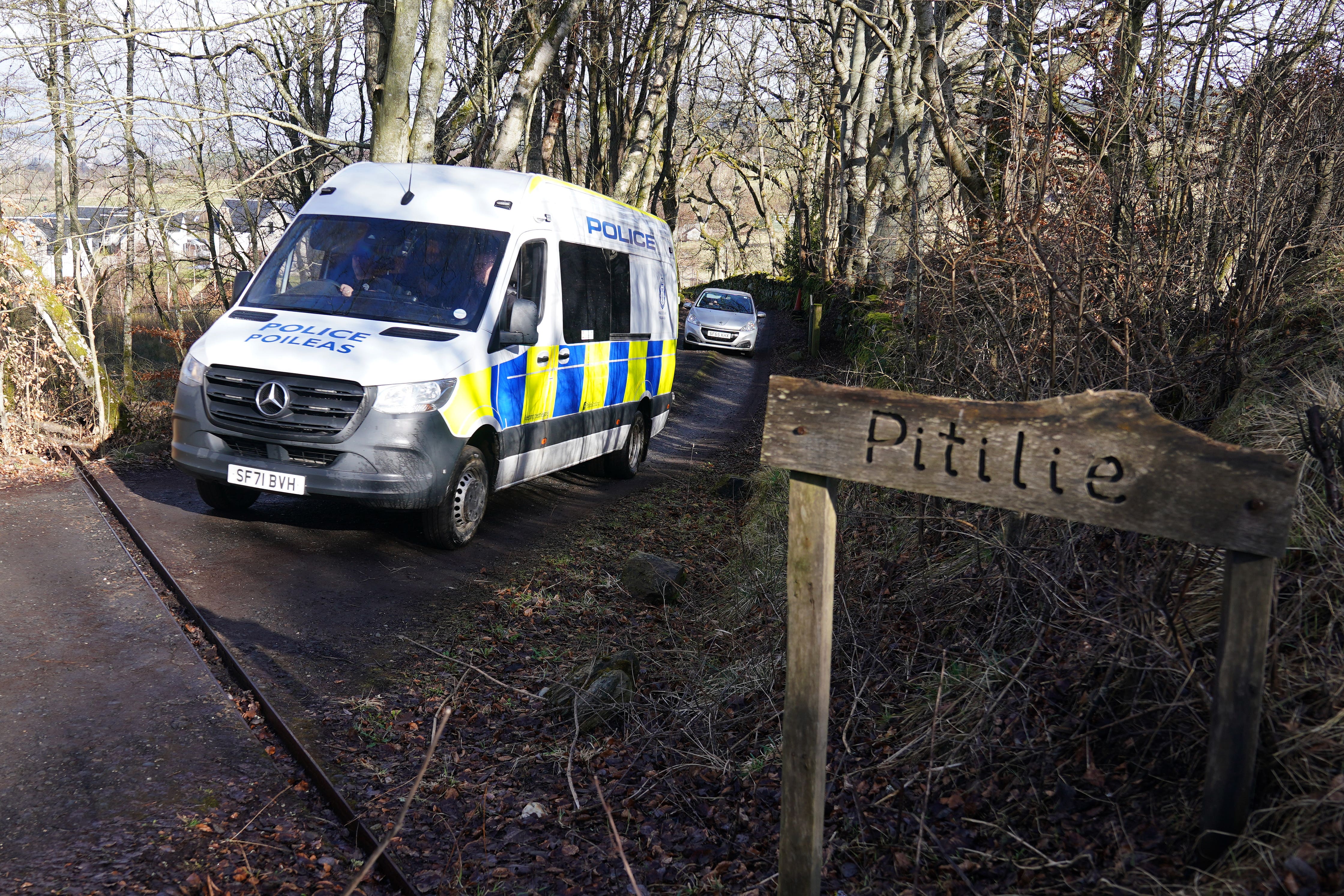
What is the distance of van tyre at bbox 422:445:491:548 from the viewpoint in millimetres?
7152

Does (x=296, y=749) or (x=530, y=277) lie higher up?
(x=530, y=277)

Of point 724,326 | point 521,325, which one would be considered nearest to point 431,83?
point 521,325

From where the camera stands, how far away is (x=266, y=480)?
22.0ft

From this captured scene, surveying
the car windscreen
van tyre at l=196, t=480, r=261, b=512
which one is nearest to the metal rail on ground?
van tyre at l=196, t=480, r=261, b=512

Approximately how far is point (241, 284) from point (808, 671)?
6969 mm

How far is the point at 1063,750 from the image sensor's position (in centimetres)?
350

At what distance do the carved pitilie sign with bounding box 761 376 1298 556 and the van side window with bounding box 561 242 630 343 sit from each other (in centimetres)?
581

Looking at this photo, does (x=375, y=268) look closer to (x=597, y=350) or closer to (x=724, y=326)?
(x=597, y=350)

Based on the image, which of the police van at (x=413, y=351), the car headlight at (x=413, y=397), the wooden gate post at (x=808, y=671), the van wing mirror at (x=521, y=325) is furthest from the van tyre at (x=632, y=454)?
the wooden gate post at (x=808, y=671)

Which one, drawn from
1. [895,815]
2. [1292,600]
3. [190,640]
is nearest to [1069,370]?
[1292,600]

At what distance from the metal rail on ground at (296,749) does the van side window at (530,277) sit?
3.02m

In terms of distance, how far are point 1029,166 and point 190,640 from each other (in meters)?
4.92

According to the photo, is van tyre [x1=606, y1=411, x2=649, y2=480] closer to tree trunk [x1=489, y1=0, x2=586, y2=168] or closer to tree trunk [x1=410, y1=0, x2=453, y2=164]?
tree trunk [x1=410, y1=0, x2=453, y2=164]

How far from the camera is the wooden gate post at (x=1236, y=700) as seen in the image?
2.37m
